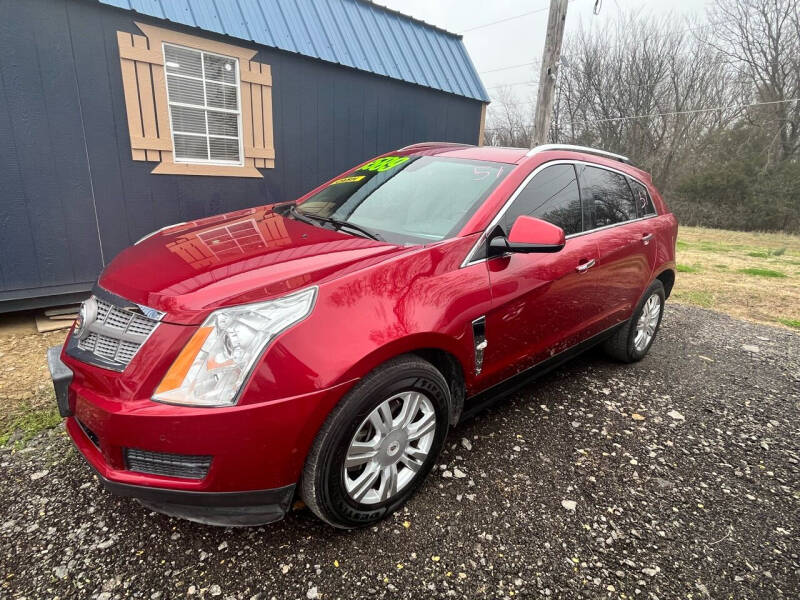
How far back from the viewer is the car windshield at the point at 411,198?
2383 millimetres

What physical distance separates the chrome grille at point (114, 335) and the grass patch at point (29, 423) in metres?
1.23

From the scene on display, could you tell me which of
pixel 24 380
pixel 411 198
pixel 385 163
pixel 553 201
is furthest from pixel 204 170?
pixel 553 201

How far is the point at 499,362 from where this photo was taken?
2.46m

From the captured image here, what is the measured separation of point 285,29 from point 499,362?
513cm

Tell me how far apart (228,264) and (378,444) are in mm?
994

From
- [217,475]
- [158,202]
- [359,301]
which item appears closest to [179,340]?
[217,475]

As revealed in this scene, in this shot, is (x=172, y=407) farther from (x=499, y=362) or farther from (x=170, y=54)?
(x=170, y=54)

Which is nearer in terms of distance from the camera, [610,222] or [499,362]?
[499,362]

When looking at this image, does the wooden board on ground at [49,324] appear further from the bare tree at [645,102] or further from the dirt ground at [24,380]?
the bare tree at [645,102]

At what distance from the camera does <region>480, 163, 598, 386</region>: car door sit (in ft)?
7.78

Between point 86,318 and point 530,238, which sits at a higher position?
point 530,238

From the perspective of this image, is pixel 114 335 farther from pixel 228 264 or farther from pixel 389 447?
pixel 389 447

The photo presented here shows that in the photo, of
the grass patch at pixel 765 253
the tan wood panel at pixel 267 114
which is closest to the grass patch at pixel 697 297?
the grass patch at pixel 765 253

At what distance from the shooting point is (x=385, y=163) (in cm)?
316
